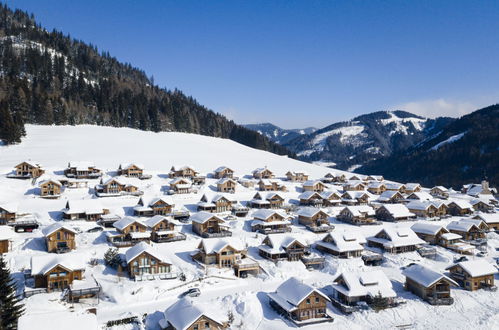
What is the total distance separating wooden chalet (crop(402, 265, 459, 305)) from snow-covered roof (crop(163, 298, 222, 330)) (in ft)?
75.5

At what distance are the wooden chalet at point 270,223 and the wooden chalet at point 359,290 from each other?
1799 cm

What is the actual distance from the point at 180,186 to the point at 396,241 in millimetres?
40452

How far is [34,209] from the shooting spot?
55.4m

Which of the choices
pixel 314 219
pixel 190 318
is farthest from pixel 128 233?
pixel 314 219

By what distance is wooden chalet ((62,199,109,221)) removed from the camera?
173 ft

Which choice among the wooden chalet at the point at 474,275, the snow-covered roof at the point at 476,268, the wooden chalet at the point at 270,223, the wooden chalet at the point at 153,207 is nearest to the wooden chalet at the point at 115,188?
the wooden chalet at the point at 153,207

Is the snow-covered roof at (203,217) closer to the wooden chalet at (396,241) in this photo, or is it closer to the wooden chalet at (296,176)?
the wooden chalet at (396,241)

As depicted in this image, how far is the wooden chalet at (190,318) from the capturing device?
2840 centimetres

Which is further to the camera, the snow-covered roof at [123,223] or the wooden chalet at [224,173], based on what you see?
the wooden chalet at [224,173]

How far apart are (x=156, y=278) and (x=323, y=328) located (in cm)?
1811

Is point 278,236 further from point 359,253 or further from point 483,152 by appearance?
point 483,152

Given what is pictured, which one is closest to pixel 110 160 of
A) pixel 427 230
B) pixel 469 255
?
pixel 427 230

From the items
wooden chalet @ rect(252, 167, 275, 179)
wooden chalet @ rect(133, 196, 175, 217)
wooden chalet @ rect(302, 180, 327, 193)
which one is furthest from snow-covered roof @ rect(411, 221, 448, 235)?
wooden chalet @ rect(133, 196, 175, 217)

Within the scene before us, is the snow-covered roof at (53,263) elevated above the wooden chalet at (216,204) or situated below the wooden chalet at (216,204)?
below
